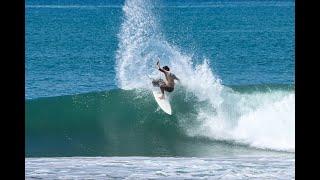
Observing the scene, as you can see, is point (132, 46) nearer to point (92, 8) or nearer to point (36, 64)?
point (36, 64)

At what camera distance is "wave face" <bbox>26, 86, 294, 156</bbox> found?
41.5 ft

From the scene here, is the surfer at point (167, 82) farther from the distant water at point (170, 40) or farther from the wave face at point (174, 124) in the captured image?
the distant water at point (170, 40)

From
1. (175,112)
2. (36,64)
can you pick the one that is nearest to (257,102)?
(175,112)

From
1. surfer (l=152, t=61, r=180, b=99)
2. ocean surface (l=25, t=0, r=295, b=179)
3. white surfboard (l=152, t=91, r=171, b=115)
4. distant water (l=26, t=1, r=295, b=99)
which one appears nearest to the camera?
ocean surface (l=25, t=0, r=295, b=179)

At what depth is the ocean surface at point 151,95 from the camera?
8.80 meters

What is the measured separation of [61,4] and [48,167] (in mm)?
23840

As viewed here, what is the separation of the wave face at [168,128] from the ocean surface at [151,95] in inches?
1.2

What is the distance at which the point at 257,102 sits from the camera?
14430mm

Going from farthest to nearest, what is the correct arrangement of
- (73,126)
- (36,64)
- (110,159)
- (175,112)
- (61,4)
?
1. (61,4)
2. (36,64)
3. (73,126)
4. (175,112)
5. (110,159)

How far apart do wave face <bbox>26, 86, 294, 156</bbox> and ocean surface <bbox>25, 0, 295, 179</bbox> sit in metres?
0.03

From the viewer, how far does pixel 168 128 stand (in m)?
13.4

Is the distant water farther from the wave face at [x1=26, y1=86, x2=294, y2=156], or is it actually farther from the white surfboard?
the white surfboard

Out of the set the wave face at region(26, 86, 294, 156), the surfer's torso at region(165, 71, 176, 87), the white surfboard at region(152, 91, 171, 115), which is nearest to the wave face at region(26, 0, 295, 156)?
the wave face at region(26, 86, 294, 156)
